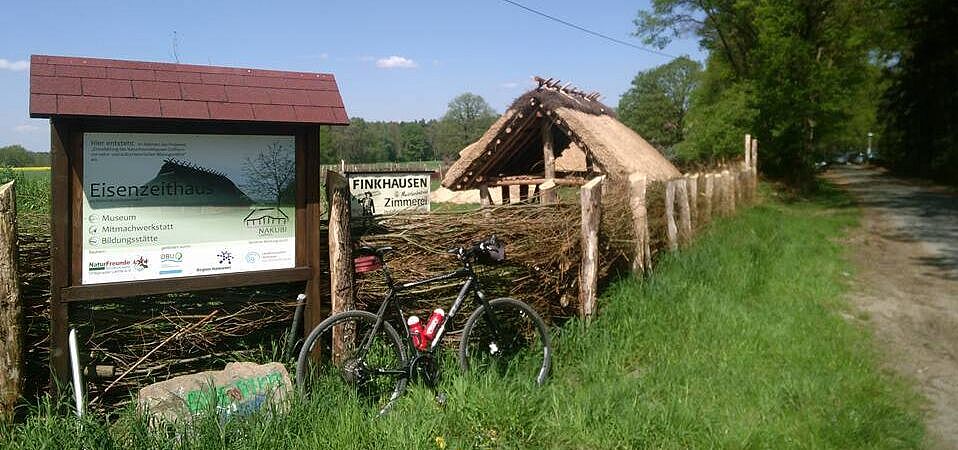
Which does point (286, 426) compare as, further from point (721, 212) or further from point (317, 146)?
point (721, 212)

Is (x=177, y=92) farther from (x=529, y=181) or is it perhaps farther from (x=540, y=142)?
(x=540, y=142)

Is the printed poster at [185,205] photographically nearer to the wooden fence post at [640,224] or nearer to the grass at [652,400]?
the grass at [652,400]

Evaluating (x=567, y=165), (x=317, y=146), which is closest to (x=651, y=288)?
(x=317, y=146)

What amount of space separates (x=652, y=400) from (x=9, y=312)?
3776mm

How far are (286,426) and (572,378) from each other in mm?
2274

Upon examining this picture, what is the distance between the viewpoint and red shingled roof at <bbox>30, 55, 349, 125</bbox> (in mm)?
4012

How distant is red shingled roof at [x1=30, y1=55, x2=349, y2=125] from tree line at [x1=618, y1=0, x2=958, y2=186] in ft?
70.7

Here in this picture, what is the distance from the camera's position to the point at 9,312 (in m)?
3.88

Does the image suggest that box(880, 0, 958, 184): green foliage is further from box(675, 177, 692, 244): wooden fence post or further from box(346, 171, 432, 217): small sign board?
box(346, 171, 432, 217): small sign board

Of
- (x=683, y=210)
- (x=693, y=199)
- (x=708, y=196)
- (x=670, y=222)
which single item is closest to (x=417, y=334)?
(x=670, y=222)

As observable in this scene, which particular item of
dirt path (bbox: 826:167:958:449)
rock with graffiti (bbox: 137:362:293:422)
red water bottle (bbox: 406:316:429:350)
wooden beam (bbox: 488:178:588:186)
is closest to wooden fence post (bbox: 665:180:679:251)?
dirt path (bbox: 826:167:958:449)

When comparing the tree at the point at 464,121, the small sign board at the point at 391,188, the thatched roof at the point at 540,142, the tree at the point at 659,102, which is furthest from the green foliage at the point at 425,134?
the small sign board at the point at 391,188

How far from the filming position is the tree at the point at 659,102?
8100cm

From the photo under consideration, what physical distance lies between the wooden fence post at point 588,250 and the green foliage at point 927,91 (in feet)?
84.4
